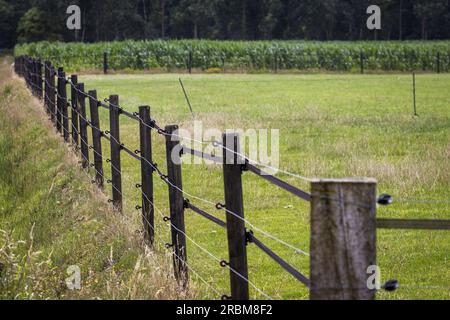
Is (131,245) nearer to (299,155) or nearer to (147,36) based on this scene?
(299,155)

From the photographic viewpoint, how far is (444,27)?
121500mm

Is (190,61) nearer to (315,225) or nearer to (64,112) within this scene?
(64,112)

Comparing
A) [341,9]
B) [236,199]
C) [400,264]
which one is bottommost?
[400,264]

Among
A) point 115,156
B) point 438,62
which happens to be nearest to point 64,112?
point 115,156

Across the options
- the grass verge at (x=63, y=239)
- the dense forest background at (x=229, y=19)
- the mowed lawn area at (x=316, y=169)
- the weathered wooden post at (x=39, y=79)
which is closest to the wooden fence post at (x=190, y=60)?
the mowed lawn area at (x=316, y=169)

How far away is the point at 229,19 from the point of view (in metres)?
136

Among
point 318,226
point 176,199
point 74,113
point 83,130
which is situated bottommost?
point 176,199

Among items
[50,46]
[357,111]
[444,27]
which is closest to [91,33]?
[444,27]

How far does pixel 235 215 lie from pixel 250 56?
6074cm

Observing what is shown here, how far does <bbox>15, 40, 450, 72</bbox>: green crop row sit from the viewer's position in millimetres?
64875

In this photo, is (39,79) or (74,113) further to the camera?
(39,79)

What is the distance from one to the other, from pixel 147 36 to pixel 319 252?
425 feet

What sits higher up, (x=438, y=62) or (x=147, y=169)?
(x=438, y=62)

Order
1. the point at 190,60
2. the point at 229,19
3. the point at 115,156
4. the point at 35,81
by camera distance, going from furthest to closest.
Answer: the point at 229,19 < the point at 190,60 < the point at 35,81 < the point at 115,156
